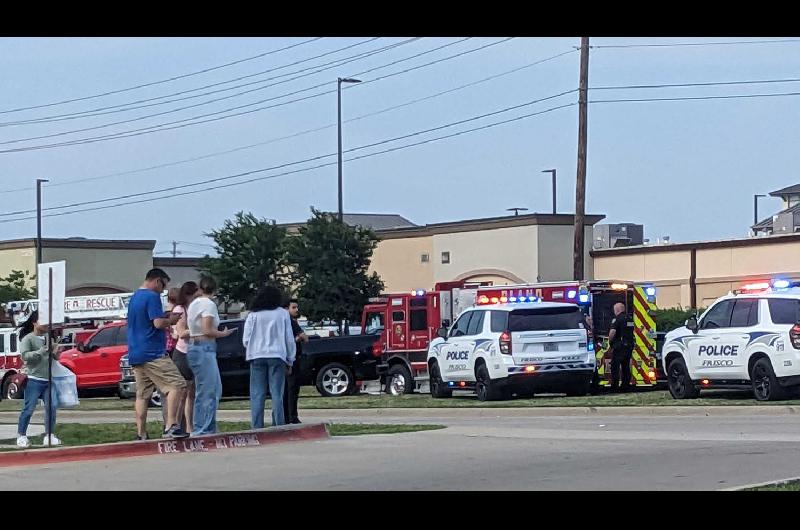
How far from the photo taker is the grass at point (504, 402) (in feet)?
75.4

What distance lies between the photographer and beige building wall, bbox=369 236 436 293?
185ft

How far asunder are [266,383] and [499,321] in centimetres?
944

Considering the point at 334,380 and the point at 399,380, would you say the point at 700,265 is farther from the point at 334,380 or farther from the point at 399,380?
the point at 334,380

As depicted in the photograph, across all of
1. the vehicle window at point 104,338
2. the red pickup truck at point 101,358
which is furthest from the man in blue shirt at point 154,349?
the vehicle window at point 104,338

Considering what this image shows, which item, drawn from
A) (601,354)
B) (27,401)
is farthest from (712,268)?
(27,401)

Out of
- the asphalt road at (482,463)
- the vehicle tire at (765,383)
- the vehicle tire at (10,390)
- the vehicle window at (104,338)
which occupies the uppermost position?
the vehicle window at (104,338)

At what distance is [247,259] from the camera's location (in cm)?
Answer: 4922

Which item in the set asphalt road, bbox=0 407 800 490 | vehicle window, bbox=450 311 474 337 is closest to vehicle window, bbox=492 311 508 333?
vehicle window, bbox=450 311 474 337

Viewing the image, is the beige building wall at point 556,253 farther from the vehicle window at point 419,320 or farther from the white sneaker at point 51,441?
the white sneaker at point 51,441

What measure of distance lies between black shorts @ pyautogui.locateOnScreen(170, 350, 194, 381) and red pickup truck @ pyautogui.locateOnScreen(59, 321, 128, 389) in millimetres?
17480

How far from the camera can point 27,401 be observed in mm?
17203

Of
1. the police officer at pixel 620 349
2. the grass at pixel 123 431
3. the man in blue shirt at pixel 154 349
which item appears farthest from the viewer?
the police officer at pixel 620 349

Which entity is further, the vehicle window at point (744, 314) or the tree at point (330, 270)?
the tree at point (330, 270)
